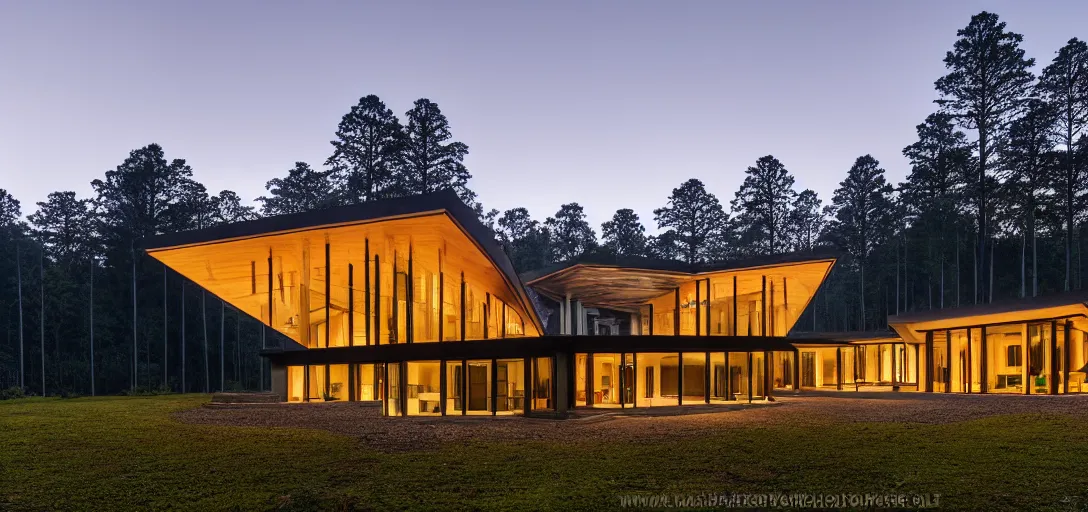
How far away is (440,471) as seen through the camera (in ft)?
32.5

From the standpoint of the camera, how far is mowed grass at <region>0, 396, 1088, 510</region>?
8.16 m

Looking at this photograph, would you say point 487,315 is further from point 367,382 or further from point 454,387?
point 454,387

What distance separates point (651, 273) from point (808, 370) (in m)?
16.8

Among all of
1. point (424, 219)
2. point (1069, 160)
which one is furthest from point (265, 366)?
point (1069, 160)

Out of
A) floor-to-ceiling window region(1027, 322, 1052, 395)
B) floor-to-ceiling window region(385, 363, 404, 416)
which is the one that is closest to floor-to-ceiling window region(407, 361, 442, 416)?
floor-to-ceiling window region(385, 363, 404, 416)

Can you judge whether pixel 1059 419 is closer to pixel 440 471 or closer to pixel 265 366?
pixel 440 471

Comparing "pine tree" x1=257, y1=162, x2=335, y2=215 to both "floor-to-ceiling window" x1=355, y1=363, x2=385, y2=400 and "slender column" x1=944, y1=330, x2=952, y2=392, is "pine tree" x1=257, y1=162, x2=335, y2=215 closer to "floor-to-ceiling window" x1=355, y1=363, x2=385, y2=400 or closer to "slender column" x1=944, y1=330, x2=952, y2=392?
"floor-to-ceiling window" x1=355, y1=363, x2=385, y2=400

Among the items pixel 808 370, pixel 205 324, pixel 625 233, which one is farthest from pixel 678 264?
pixel 625 233

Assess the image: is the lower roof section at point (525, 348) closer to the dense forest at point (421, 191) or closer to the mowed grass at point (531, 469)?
the mowed grass at point (531, 469)

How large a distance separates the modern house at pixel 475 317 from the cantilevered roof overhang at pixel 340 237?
0.06 metres

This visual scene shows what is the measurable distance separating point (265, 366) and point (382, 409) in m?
36.9

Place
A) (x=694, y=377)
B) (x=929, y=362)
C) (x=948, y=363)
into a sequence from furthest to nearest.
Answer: (x=929, y=362)
(x=948, y=363)
(x=694, y=377)

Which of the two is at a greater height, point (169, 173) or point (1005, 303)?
point (169, 173)

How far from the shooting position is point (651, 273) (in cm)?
2577
